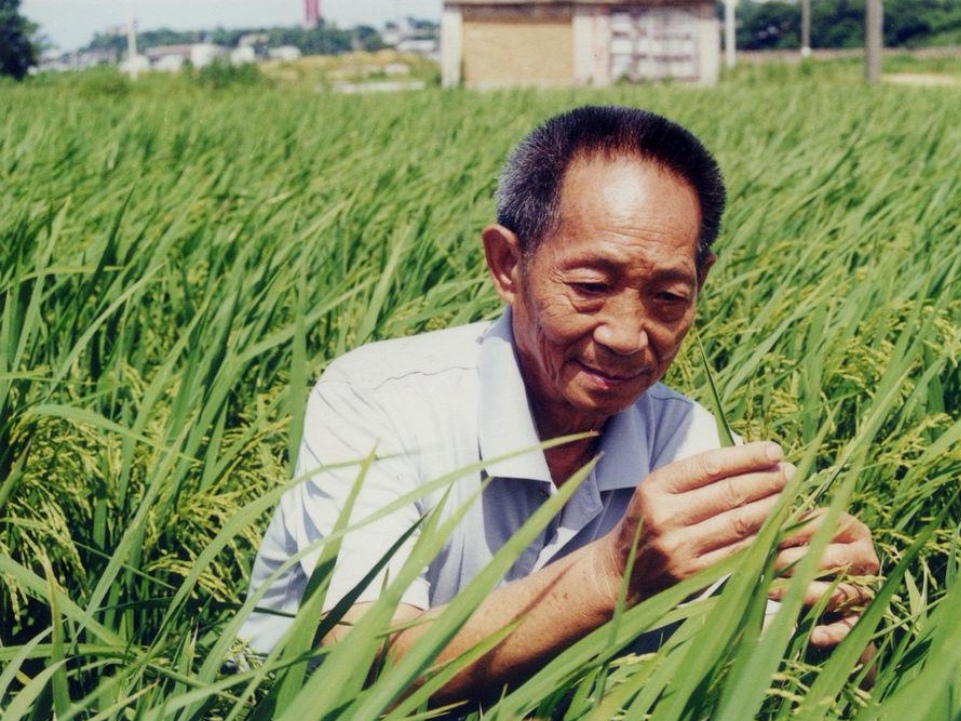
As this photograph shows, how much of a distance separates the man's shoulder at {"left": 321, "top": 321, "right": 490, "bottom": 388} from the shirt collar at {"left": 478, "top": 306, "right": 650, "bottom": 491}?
0.03 meters

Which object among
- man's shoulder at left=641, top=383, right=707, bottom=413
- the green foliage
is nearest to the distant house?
the green foliage

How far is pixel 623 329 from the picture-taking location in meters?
1.32

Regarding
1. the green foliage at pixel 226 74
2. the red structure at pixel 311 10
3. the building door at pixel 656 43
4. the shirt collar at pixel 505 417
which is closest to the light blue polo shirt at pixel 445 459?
the shirt collar at pixel 505 417

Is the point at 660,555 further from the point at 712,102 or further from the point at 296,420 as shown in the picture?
the point at 712,102

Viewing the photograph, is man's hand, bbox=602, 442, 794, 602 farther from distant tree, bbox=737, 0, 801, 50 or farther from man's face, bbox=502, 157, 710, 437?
distant tree, bbox=737, 0, 801, 50

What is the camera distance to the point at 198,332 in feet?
6.01

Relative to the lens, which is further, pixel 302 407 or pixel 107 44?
pixel 107 44

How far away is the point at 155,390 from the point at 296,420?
354 mm

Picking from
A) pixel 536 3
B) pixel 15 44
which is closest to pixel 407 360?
pixel 536 3

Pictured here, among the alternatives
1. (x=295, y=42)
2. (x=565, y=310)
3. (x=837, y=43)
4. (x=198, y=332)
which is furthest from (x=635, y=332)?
(x=295, y=42)

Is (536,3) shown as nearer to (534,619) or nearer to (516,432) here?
(516,432)

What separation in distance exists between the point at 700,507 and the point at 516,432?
390mm

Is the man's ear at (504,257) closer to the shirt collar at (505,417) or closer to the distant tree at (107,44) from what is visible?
the shirt collar at (505,417)

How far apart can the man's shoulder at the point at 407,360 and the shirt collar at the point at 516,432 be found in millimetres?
31
